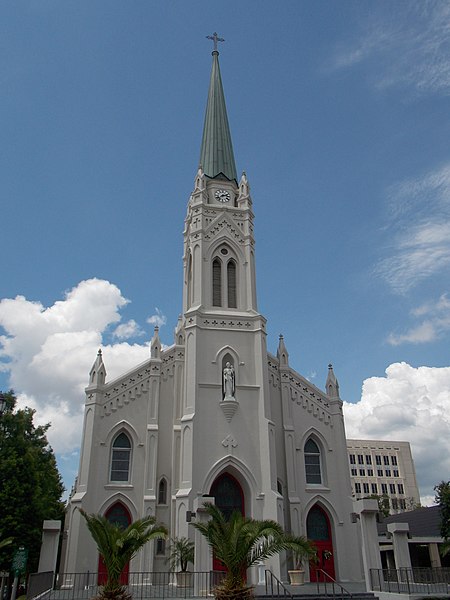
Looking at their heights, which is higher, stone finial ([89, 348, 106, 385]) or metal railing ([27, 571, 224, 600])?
stone finial ([89, 348, 106, 385])

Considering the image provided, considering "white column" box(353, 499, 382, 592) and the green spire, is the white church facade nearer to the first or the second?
the green spire

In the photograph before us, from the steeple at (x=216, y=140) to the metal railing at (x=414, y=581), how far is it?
25.1 metres

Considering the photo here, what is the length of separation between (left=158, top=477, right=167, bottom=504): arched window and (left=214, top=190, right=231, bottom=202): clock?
1751 cm

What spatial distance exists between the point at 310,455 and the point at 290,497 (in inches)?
121

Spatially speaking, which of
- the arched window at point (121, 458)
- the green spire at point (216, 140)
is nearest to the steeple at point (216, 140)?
the green spire at point (216, 140)

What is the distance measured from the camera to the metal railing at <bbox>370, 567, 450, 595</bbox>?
18406mm

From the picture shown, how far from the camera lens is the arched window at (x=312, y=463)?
3009cm

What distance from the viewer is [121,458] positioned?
28328 millimetres

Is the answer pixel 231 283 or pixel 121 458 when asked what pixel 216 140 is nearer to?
pixel 231 283

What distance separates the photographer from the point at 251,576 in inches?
964

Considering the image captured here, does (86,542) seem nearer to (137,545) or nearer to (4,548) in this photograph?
(4,548)

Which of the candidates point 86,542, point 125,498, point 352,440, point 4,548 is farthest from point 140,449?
point 352,440

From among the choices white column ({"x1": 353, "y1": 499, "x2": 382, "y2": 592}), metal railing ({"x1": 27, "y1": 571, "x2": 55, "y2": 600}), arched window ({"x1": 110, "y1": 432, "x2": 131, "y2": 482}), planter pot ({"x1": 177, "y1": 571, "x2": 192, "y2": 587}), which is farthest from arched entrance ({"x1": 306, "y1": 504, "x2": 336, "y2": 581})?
metal railing ({"x1": 27, "y1": 571, "x2": 55, "y2": 600})

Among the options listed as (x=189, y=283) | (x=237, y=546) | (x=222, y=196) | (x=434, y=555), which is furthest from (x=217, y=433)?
(x=434, y=555)
